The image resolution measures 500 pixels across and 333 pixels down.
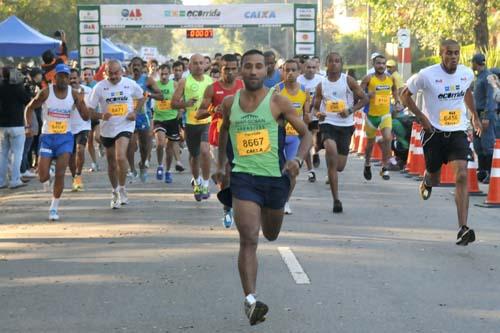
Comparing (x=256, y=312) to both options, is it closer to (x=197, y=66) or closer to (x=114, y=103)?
(x=114, y=103)

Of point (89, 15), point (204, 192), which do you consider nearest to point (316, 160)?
point (204, 192)

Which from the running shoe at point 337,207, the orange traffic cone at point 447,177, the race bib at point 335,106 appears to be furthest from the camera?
the orange traffic cone at point 447,177

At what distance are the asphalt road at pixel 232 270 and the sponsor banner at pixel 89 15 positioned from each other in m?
25.7

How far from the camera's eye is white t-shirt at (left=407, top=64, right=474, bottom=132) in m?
10.9

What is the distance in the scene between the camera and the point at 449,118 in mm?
10906

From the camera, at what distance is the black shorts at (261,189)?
23.7ft

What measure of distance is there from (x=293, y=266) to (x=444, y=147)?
101 inches

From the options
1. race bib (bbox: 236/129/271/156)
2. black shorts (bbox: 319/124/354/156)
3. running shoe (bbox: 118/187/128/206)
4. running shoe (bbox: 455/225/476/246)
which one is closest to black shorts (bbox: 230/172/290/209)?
race bib (bbox: 236/129/271/156)

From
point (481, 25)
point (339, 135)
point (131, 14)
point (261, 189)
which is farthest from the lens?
point (131, 14)

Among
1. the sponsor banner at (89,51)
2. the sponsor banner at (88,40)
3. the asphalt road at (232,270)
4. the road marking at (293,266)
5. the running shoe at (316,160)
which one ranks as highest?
the sponsor banner at (88,40)

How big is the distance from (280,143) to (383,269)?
2339mm

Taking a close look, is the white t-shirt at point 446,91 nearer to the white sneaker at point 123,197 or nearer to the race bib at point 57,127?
the race bib at point 57,127

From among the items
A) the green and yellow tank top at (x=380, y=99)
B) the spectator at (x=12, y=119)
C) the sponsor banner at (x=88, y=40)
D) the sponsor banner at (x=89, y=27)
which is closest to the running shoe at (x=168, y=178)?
the spectator at (x=12, y=119)

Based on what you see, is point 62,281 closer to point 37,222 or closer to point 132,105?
point 37,222
